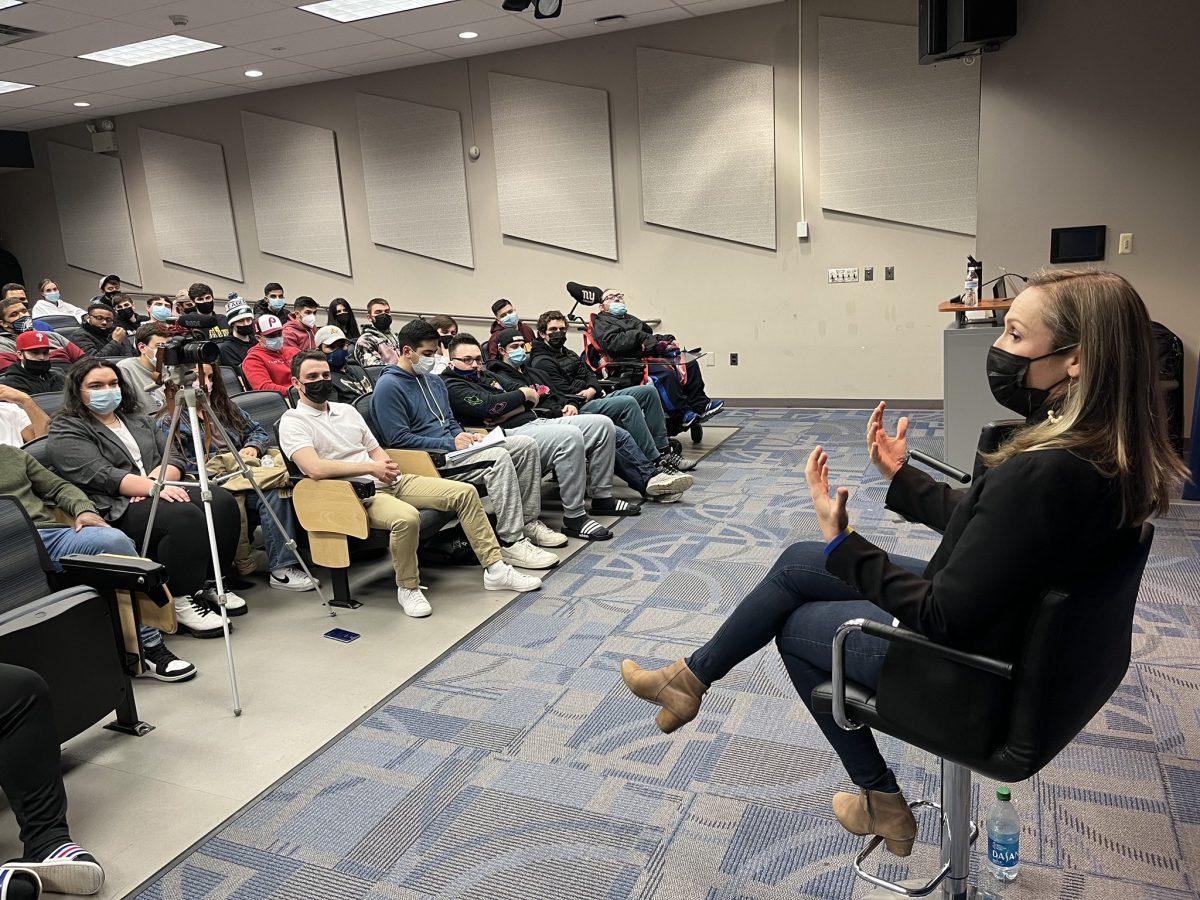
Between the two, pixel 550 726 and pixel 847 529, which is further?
pixel 550 726

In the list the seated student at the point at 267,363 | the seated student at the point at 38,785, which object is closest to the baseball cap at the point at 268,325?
the seated student at the point at 267,363

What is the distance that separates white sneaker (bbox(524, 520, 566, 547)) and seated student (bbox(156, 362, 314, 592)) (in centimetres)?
107

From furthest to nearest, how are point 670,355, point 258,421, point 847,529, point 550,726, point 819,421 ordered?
1. point 819,421
2. point 670,355
3. point 258,421
4. point 550,726
5. point 847,529

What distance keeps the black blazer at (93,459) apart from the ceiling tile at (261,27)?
13.7 ft

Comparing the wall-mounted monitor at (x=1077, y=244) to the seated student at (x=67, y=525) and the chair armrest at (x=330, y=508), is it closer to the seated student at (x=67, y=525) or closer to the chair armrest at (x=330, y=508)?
the chair armrest at (x=330, y=508)

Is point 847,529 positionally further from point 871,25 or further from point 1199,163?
point 871,25

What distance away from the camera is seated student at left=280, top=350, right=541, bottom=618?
3.50 meters

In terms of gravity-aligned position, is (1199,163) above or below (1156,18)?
below

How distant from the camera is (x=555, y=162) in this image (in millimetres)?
7820

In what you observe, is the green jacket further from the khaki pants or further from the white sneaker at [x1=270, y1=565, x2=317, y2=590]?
the khaki pants

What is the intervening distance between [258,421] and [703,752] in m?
2.86

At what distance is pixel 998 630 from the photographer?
1385 millimetres

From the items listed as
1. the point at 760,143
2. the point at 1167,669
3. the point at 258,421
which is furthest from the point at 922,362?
the point at 258,421

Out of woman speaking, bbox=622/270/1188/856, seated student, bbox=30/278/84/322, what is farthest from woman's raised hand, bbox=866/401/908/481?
seated student, bbox=30/278/84/322
